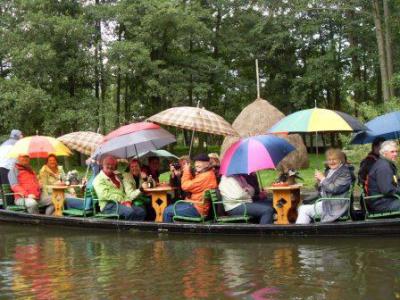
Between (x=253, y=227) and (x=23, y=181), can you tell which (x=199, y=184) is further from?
(x=23, y=181)

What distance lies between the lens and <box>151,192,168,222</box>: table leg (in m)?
11.4

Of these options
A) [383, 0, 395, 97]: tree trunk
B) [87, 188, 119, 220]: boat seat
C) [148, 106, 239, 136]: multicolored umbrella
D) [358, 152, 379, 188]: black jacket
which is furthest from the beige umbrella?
[383, 0, 395, 97]: tree trunk

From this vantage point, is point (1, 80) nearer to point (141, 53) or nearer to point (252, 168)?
point (141, 53)

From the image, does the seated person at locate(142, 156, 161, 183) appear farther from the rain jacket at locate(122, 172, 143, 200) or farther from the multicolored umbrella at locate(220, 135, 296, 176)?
the multicolored umbrella at locate(220, 135, 296, 176)

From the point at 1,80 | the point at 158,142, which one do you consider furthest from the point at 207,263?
the point at 1,80

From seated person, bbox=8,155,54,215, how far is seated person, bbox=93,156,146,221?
215 centimetres

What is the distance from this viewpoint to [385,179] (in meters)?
9.30

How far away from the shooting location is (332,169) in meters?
9.55

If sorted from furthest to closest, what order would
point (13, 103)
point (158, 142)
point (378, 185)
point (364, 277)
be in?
1. point (13, 103)
2. point (158, 142)
3. point (378, 185)
4. point (364, 277)

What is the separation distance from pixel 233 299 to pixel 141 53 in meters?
24.3

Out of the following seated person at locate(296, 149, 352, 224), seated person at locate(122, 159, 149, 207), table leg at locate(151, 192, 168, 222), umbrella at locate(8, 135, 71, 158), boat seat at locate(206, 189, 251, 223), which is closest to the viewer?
seated person at locate(296, 149, 352, 224)

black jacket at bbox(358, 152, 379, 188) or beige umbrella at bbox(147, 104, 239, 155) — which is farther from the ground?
beige umbrella at bbox(147, 104, 239, 155)

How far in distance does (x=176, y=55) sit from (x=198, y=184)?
972 inches

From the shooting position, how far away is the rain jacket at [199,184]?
1056 centimetres
